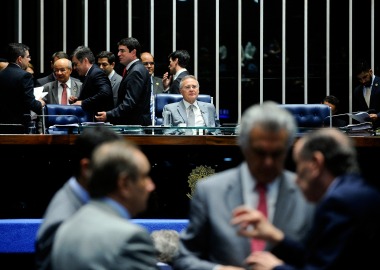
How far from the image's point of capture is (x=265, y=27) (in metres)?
12.4

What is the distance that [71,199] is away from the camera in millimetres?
3541

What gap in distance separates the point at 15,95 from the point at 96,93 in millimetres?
775

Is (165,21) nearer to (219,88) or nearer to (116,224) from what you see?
(219,88)

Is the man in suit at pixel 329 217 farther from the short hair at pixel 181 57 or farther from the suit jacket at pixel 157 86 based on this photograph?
the suit jacket at pixel 157 86

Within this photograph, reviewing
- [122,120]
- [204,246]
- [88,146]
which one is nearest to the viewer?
[204,246]

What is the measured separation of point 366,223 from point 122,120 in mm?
5473

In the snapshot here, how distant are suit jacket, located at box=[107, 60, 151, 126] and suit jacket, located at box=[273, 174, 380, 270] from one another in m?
5.28

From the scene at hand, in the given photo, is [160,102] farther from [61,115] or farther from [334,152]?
[334,152]

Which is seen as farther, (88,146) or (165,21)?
(165,21)

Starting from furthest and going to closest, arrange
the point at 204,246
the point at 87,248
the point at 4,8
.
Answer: the point at 4,8 → the point at 204,246 → the point at 87,248

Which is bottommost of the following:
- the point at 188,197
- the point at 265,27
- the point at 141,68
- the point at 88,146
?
the point at 188,197

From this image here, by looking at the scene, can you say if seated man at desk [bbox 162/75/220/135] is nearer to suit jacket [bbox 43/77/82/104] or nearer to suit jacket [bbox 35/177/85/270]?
suit jacket [bbox 43/77/82/104]

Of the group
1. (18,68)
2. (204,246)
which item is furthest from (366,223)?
(18,68)

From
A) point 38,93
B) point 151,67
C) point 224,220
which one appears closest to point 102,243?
point 224,220
